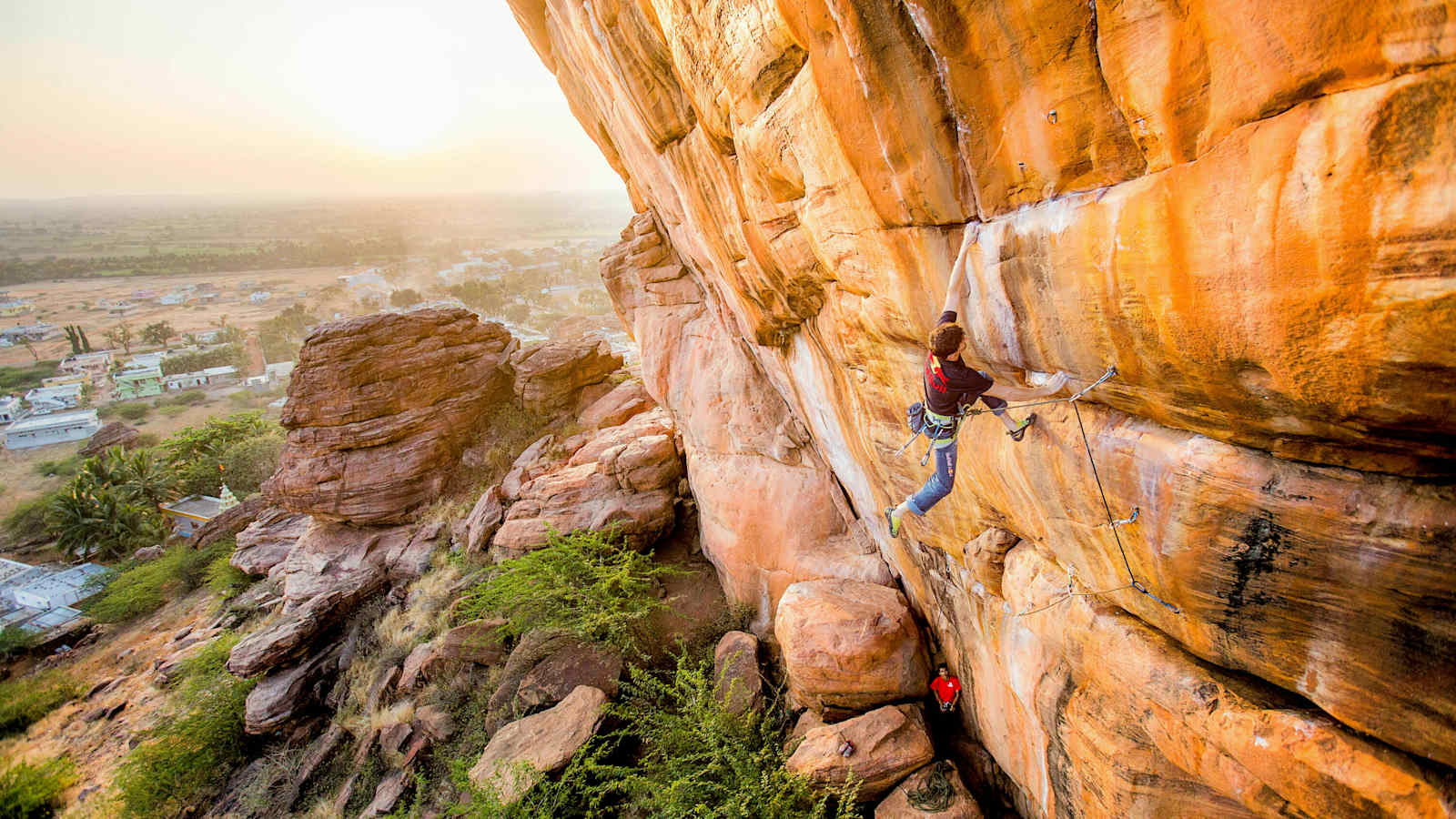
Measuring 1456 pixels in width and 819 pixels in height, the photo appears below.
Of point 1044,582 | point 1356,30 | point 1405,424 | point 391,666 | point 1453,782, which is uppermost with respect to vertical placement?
point 1356,30

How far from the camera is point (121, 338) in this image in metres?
57.2

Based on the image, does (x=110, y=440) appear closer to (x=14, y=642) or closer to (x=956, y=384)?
(x=14, y=642)

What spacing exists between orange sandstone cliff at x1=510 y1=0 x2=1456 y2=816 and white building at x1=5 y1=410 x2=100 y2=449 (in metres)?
54.1

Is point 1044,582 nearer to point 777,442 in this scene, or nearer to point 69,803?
point 777,442

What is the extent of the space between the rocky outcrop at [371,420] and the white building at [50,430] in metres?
38.8

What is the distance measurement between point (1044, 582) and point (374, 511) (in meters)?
15.6

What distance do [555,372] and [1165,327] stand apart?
590 inches

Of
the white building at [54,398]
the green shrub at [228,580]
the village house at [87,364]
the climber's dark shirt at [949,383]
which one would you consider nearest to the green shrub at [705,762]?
the climber's dark shirt at [949,383]

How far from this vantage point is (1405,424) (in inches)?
86.0

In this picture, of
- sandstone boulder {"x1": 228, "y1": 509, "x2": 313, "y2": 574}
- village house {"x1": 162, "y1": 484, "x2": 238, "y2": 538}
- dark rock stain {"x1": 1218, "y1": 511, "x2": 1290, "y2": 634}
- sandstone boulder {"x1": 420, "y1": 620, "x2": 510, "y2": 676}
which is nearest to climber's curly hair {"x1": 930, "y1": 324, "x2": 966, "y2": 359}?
dark rock stain {"x1": 1218, "y1": 511, "x2": 1290, "y2": 634}

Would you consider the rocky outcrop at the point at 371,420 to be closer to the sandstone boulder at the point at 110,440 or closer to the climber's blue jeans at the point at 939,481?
the climber's blue jeans at the point at 939,481

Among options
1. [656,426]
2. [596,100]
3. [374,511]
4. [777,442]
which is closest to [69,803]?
[374,511]

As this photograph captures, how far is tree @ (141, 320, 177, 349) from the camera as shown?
57.4 metres

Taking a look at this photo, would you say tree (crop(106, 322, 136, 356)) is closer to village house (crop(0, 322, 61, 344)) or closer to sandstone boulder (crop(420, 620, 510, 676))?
village house (crop(0, 322, 61, 344))
